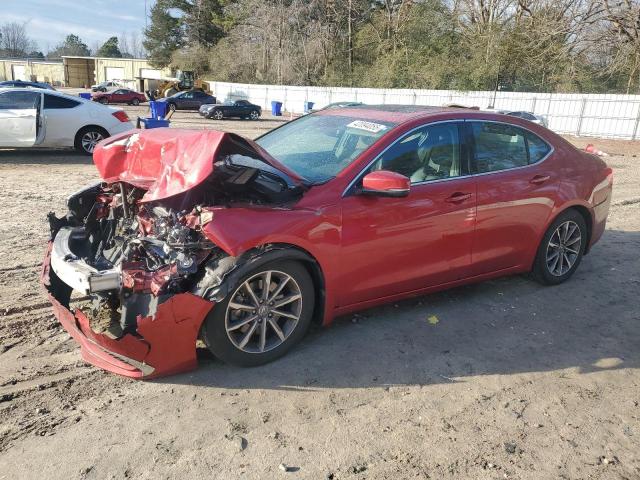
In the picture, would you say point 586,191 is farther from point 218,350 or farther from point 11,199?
point 11,199

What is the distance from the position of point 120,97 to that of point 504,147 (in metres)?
41.4

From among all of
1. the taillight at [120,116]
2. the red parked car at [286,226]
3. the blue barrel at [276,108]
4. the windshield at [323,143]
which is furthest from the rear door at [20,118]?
the blue barrel at [276,108]

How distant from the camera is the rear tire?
12.1m

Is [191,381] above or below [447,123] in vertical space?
below

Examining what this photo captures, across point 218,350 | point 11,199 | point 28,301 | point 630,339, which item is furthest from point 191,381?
point 11,199

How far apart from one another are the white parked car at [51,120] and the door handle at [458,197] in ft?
33.7

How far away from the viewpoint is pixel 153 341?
10.1ft

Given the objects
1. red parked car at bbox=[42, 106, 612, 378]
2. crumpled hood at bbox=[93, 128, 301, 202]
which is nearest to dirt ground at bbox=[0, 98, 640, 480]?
red parked car at bbox=[42, 106, 612, 378]

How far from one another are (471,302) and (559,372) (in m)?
1.17

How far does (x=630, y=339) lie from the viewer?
417 centimetres

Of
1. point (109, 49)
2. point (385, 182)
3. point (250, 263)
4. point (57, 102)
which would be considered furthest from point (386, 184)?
point (109, 49)

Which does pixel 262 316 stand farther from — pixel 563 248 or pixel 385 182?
pixel 563 248

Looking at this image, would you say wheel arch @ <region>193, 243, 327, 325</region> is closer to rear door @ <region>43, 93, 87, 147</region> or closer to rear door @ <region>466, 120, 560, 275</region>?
rear door @ <region>466, 120, 560, 275</region>

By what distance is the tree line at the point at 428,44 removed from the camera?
29.5 m
